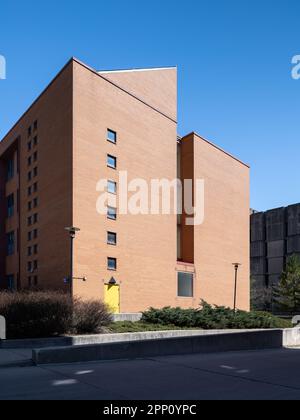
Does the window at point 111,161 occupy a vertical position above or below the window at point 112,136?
below

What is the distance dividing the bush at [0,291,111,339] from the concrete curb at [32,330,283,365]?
686 centimetres

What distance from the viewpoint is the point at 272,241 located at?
3730 inches

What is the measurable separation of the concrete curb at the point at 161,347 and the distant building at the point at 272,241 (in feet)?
243

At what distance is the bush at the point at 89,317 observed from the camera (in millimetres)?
20719

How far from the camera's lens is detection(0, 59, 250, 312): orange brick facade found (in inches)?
1210

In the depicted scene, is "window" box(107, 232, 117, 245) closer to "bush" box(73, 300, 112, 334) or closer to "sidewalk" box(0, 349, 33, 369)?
"bush" box(73, 300, 112, 334)

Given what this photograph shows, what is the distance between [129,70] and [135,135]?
5.38m

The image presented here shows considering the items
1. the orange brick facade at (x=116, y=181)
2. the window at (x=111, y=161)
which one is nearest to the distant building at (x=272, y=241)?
the orange brick facade at (x=116, y=181)

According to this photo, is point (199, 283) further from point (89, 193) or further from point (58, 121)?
point (58, 121)

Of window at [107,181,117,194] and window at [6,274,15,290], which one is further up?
window at [107,181,117,194]

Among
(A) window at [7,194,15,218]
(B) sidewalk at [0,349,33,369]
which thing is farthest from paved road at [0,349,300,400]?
(A) window at [7,194,15,218]

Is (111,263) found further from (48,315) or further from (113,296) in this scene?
(48,315)

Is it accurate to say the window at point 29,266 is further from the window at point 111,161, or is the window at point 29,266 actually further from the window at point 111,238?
the window at point 111,161

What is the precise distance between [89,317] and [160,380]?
11654 millimetres
